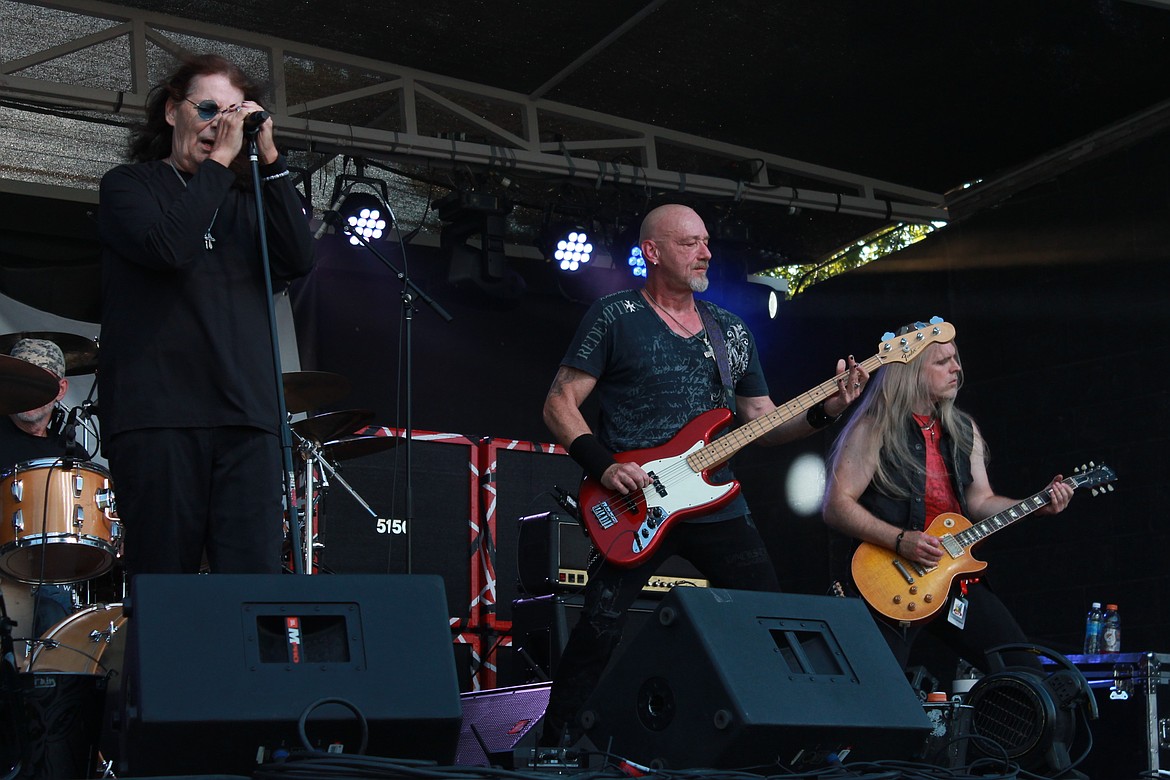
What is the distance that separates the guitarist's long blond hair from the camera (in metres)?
4.70

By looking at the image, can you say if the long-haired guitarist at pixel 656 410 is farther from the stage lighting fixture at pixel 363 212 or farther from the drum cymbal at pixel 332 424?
the stage lighting fixture at pixel 363 212

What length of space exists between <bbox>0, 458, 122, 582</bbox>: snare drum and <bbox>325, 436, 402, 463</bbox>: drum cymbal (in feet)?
4.36

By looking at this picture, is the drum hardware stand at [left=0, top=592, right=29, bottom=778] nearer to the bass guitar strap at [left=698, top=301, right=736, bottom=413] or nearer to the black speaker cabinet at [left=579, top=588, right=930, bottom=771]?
the black speaker cabinet at [left=579, top=588, right=930, bottom=771]

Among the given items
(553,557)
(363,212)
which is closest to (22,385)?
(553,557)

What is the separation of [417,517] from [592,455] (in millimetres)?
3738

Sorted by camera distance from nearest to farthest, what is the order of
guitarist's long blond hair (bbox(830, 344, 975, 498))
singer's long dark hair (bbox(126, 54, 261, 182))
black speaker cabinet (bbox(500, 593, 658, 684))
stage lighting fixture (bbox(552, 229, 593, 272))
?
singer's long dark hair (bbox(126, 54, 261, 182)) < guitarist's long blond hair (bbox(830, 344, 975, 498)) < black speaker cabinet (bbox(500, 593, 658, 684)) < stage lighting fixture (bbox(552, 229, 593, 272))

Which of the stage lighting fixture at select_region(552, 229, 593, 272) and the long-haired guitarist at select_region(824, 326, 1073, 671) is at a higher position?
the stage lighting fixture at select_region(552, 229, 593, 272)

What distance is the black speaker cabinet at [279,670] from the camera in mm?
2168

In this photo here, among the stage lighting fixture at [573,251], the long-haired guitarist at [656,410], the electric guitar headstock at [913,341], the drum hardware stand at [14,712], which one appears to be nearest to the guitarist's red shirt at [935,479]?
the electric guitar headstock at [913,341]

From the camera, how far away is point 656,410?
158 inches

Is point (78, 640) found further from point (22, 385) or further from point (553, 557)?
point (553, 557)

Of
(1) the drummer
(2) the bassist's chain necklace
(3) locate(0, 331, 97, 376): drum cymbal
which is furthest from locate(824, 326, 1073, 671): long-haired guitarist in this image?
(3) locate(0, 331, 97, 376): drum cymbal

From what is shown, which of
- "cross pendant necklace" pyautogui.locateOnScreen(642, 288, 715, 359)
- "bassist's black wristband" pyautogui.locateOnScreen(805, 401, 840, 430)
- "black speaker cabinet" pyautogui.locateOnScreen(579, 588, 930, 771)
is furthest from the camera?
"cross pendant necklace" pyautogui.locateOnScreen(642, 288, 715, 359)

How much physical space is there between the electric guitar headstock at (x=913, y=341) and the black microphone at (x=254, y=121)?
8.75ft
